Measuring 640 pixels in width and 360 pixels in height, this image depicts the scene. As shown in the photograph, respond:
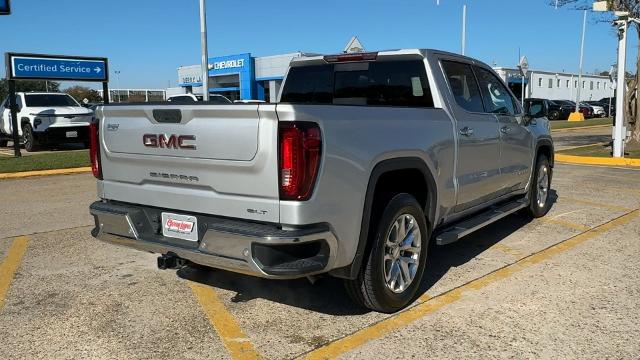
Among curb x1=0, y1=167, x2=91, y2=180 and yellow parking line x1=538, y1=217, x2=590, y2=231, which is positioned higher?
curb x1=0, y1=167, x2=91, y2=180

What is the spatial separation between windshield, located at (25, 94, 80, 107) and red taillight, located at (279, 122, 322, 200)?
16687mm

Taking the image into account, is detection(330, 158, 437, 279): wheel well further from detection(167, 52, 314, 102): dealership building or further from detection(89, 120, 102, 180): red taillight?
detection(167, 52, 314, 102): dealership building

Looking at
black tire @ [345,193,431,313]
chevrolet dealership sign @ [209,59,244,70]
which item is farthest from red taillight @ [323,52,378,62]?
chevrolet dealership sign @ [209,59,244,70]

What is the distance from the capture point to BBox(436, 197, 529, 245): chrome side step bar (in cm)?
437

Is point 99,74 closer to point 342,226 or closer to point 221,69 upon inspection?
point 342,226

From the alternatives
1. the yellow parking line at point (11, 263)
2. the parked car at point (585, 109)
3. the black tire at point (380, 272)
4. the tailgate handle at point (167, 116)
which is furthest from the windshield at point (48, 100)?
the parked car at point (585, 109)

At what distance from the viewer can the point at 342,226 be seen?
331cm

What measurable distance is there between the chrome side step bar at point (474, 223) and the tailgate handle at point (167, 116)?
84.8 inches

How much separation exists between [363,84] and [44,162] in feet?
34.2

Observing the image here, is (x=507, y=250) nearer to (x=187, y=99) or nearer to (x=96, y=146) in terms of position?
(x=187, y=99)

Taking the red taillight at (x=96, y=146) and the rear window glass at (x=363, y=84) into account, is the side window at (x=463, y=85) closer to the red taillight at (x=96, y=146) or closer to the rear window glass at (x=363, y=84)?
the rear window glass at (x=363, y=84)

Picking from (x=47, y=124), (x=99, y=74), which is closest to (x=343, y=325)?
(x=99, y=74)

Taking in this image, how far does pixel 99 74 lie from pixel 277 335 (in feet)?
47.0

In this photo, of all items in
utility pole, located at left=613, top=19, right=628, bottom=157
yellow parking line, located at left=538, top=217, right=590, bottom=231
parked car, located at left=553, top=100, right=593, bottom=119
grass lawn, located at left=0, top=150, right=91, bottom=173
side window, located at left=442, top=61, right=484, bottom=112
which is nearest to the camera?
side window, located at left=442, top=61, right=484, bottom=112
